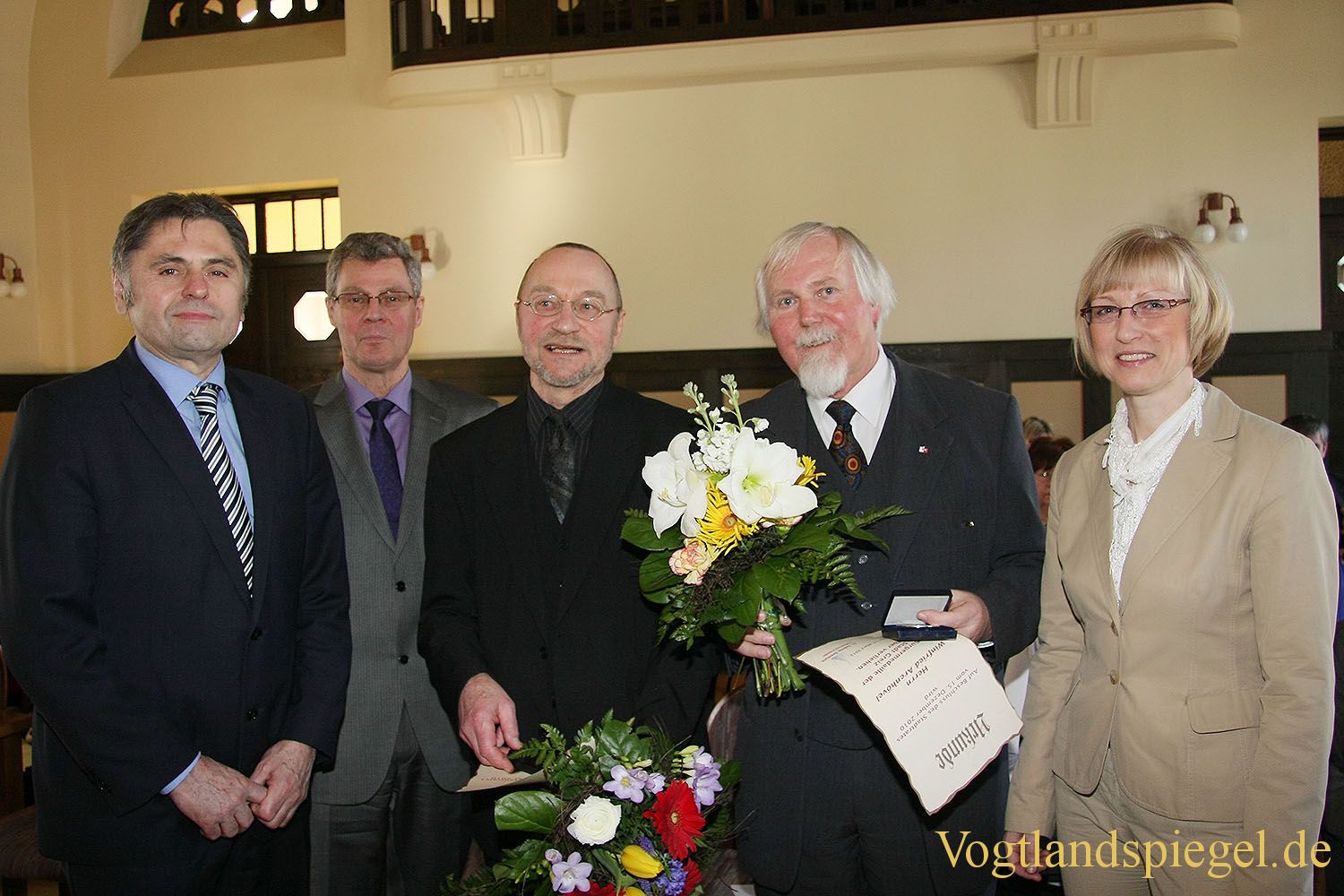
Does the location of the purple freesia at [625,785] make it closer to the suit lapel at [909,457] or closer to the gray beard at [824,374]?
the suit lapel at [909,457]

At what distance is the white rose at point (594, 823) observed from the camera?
163cm

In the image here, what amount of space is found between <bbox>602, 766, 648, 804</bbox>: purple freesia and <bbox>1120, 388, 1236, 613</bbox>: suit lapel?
1083 millimetres

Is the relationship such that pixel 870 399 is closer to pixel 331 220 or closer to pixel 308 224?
pixel 331 220

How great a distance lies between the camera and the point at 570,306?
2.55 meters

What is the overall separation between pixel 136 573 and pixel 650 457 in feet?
3.65

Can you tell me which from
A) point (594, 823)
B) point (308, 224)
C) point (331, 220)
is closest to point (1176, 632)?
point (594, 823)

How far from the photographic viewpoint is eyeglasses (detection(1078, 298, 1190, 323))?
2.11 metres

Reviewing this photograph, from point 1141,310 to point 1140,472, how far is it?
0.34 m

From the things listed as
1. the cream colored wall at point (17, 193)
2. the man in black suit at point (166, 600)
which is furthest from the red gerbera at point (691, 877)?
the cream colored wall at point (17, 193)

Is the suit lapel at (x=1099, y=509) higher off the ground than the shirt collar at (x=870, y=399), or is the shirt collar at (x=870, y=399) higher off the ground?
the shirt collar at (x=870, y=399)

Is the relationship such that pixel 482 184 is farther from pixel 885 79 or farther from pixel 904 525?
pixel 904 525

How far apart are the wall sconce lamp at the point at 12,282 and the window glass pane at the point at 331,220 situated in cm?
289

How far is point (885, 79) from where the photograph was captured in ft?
28.1

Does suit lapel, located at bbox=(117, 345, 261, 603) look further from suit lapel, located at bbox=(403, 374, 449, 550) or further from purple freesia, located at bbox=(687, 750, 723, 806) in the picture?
purple freesia, located at bbox=(687, 750, 723, 806)
